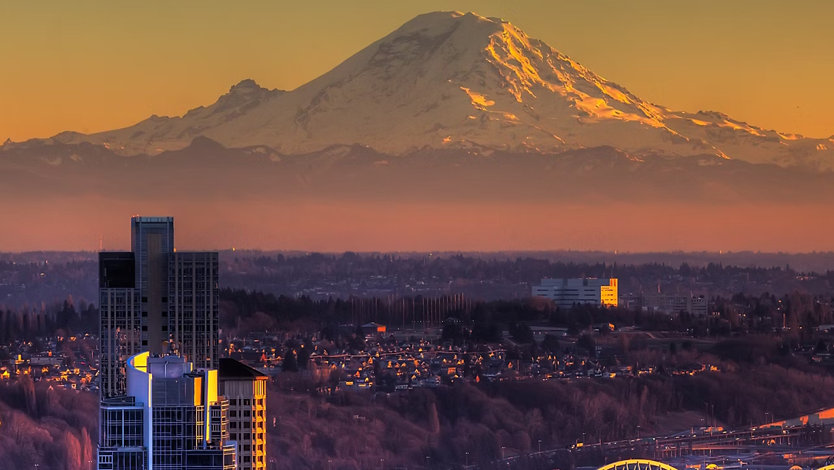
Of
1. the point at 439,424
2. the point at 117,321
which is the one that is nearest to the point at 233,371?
the point at 117,321

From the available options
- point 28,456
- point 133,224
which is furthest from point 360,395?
point 133,224

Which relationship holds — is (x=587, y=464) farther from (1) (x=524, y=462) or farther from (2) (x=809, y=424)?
(2) (x=809, y=424)

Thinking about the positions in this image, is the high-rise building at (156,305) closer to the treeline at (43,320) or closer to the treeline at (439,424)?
the treeline at (439,424)

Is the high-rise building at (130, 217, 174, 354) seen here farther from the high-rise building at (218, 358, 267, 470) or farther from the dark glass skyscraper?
the high-rise building at (218, 358, 267, 470)

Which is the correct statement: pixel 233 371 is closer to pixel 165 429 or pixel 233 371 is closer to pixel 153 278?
pixel 153 278

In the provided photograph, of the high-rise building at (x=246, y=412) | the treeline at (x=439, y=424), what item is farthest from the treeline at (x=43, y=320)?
the high-rise building at (x=246, y=412)
